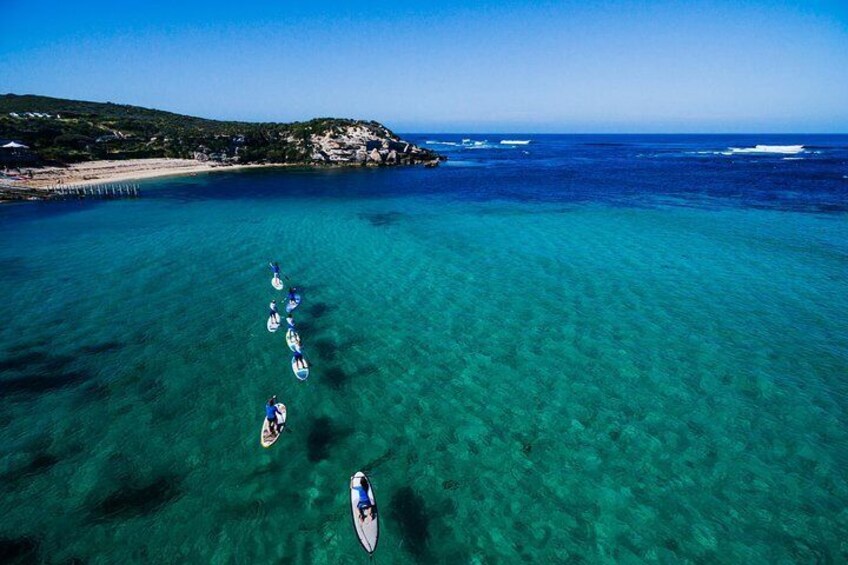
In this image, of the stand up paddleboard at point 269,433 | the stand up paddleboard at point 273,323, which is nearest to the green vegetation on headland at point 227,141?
the stand up paddleboard at point 273,323

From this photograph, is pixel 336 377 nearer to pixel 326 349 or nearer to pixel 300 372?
pixel 300 372

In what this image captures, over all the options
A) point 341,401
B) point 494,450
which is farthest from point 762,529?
point 341,401

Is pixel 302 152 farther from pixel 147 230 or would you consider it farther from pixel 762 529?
pixel 762 529

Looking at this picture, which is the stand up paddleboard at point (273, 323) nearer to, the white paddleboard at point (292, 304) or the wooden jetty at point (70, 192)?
the white paddleboard at point (292, 304)

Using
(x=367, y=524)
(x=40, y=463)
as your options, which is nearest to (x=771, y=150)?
(x=367, y=524)

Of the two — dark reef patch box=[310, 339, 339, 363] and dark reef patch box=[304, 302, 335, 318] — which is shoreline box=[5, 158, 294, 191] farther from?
dark reef patch box=[310, 339, 339, 363]

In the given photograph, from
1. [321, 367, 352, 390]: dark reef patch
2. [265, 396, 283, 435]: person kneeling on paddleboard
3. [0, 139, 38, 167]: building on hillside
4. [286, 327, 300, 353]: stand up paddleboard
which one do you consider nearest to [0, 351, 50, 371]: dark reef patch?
[286, 327, 300, 353]: stand up paddleboard
